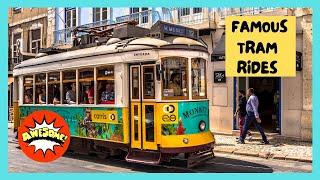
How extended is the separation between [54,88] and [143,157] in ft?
10.7

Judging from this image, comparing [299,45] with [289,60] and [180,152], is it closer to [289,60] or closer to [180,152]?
[289,60]

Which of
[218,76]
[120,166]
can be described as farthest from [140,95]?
[218,76]

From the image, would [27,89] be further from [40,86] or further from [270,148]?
[270,148]

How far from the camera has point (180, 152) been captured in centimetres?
937

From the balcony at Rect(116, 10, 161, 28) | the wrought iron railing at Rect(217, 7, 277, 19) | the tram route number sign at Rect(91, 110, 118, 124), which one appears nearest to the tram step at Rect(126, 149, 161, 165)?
the tram route number sign at Rect(91, 110, 118, 124)

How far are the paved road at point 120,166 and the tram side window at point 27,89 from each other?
196 cm

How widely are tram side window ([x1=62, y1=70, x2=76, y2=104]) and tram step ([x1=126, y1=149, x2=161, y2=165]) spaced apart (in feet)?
7.12

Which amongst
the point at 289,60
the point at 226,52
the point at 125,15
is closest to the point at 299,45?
the point at 289,60

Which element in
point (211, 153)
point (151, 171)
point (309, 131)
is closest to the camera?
point (151, 171)

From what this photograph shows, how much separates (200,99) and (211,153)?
1.26m

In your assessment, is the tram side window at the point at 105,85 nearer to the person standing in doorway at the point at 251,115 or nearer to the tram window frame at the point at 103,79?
the tram window frame at the point at 103,79

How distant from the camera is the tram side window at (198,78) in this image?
9.67 metres

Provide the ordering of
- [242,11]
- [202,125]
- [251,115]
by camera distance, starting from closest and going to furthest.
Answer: [242,11] < [202,125] < [251,115]

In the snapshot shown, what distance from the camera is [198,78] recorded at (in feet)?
32.3
